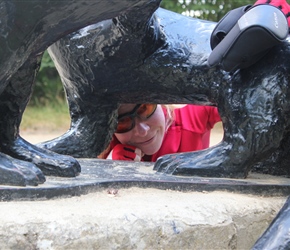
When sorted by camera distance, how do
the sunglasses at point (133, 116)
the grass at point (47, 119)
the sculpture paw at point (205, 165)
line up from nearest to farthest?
the sculpture paw at point (205, 165) → the sunglasses at point (133, 116) → the grass at point (47, 119)

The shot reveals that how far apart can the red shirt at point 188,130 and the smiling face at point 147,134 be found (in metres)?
0.18

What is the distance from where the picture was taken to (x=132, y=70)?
5.34 feet

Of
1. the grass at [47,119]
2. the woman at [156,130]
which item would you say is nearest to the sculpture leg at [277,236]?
the woman at [156,130]

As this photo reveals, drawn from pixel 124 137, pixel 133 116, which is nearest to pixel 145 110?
pixel 133 116

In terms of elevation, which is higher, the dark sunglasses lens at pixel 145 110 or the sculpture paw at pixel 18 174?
the dark sunglasses lens at pixel 145 110

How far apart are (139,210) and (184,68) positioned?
1.87ft

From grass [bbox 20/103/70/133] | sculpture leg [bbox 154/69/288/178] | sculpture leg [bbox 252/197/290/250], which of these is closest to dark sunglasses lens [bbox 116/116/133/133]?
sculpture leg [bbox 154/69/288/178]

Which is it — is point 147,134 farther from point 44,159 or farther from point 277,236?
point 277,236

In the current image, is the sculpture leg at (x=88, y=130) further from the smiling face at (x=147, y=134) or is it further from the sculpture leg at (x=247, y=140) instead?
the sculpture leg at (x=247, y=140)

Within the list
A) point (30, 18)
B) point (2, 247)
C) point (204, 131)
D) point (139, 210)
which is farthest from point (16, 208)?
point (204, 131)

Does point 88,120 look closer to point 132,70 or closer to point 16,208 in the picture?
point 132,70

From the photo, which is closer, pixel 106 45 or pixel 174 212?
pixel 174 212

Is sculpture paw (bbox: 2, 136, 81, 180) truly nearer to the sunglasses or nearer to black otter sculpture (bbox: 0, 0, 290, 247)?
black otter sculpture (bbox: 0, 0, 290, 247)

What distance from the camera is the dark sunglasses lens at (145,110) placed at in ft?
6.57
